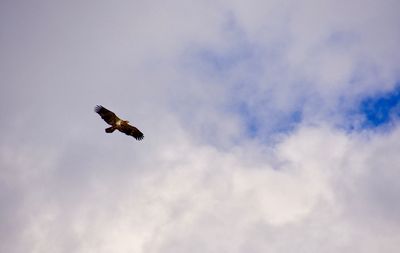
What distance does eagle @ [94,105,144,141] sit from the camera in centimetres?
4069

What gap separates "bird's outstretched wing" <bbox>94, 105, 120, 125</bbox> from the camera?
4062cm

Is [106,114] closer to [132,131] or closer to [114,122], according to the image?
[114,122]

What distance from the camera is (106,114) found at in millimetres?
40688

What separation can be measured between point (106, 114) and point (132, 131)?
3253 millimetres

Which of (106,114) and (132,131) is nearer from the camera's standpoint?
(106,114)

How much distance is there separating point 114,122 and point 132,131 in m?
2.15

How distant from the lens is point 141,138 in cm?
4331

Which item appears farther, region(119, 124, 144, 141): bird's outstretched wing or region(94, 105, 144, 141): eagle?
region(119, 124, 144, 141): bird's outstretched wing

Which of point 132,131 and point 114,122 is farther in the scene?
point 132,131

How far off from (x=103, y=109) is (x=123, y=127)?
101 inches

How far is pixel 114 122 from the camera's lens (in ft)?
136

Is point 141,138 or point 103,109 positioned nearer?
point 103,109

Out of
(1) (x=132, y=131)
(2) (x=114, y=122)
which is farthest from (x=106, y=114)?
(1) (x=132, y=131)

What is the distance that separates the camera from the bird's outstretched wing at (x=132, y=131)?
1650 inches
